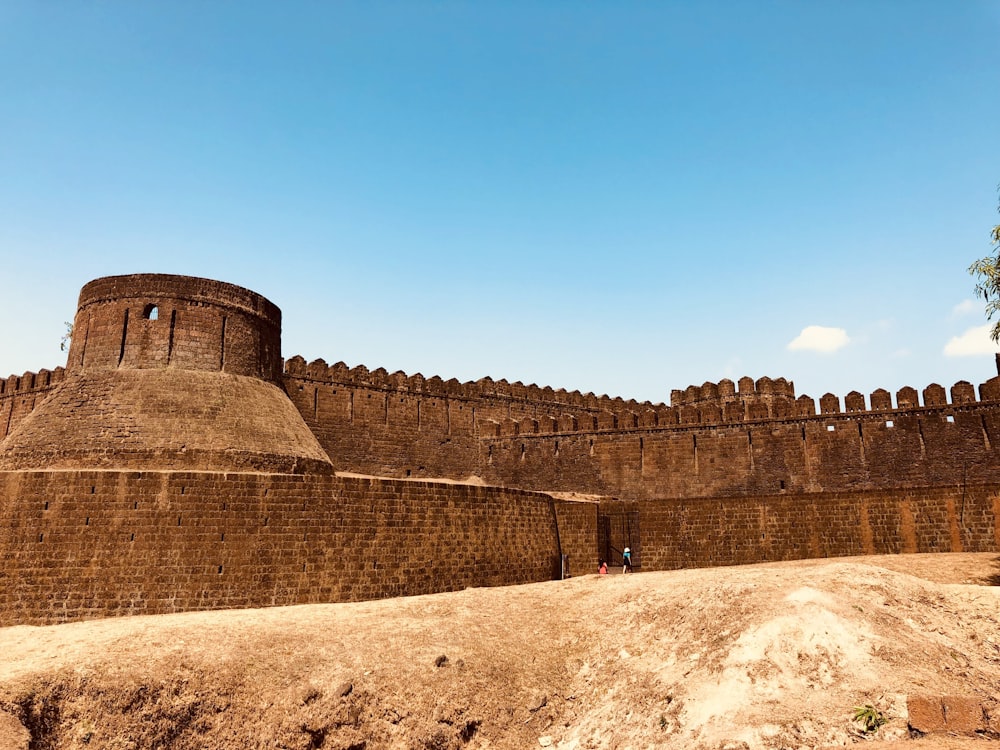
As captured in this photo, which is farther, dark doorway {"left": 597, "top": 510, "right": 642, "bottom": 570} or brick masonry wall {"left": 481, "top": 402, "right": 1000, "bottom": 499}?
brick masonry wall {"left": 481, "top": 402, "right": 1000, "bottom": 499}

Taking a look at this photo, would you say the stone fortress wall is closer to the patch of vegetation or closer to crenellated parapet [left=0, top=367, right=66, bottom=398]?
crenellated parapet [left=0, top=367, right=66, bottom=398]

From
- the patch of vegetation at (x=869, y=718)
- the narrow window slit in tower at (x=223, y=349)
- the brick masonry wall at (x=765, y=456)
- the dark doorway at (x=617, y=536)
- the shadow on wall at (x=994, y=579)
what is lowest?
the patch of vegetation at (x=869, y=718)

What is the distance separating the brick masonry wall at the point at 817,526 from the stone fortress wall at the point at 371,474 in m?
0.05

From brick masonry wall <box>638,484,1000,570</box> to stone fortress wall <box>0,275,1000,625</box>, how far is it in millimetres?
51

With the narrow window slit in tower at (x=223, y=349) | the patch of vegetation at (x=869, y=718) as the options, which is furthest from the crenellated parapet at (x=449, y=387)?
the patch of vegetation at (x=869, y=718)

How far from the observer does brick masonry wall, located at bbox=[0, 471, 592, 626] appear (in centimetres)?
1367

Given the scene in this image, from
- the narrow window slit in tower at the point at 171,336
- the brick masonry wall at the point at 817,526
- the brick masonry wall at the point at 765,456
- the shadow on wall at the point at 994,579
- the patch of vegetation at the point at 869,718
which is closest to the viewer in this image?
the patch of vegetation at the point at 869,718

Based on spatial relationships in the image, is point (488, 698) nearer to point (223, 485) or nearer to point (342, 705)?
point (342, 705)

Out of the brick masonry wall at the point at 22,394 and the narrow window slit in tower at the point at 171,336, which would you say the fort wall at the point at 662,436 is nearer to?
the narrow window slit in tower at the point at 171,336

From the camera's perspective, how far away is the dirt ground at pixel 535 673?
945cm

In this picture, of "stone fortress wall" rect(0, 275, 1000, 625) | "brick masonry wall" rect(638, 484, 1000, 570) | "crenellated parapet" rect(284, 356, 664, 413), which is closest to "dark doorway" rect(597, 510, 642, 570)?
"stone fortress wall" rect(0, 275, 1000, 625)

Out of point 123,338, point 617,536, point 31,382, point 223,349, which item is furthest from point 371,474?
point 31,382

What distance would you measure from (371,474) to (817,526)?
50.8 feet

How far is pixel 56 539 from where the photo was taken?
1384 centimetres
